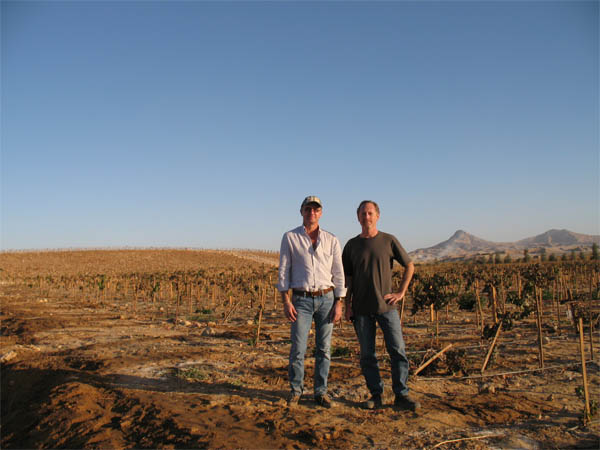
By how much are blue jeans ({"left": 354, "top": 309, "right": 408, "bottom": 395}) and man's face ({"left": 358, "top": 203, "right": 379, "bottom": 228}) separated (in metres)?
1.00

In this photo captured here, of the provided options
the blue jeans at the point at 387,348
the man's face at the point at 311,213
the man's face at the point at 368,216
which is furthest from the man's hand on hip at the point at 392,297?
the man's face at the point at 311,213

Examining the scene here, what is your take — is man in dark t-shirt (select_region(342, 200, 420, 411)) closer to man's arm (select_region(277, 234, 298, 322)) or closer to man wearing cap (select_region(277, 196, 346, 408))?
man wearing cap (select_region(277, 196, 346, 408))

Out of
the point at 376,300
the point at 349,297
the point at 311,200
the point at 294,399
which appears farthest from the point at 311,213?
the point at 294,399

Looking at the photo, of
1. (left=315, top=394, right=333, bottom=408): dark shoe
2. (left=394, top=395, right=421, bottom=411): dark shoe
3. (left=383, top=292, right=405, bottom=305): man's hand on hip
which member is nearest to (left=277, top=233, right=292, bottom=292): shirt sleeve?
(left=383, top=292, right=405, bottom=305): man's hand on hip

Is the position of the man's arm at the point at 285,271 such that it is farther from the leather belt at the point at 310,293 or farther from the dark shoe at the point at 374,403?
the dark shoe at the point at 374,403

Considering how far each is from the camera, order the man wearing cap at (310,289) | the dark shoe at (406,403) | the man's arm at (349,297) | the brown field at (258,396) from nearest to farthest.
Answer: the brown field at (258,396) → the dark shoe at (406,403) → the man wearing cap at (310,289) → the man's arm at (349,297)

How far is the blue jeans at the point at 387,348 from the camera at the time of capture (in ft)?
14.0

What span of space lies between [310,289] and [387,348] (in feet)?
3.50

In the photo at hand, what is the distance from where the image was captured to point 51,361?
682 cm

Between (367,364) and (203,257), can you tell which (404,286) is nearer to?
(367,364)

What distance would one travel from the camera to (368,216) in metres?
4.37

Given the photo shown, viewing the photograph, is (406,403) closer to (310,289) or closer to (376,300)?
(376,300)

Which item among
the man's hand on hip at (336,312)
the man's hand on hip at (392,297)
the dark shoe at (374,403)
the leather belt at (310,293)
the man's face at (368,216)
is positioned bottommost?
the dark shoe at (374,403)

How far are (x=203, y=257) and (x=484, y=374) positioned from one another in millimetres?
63093
